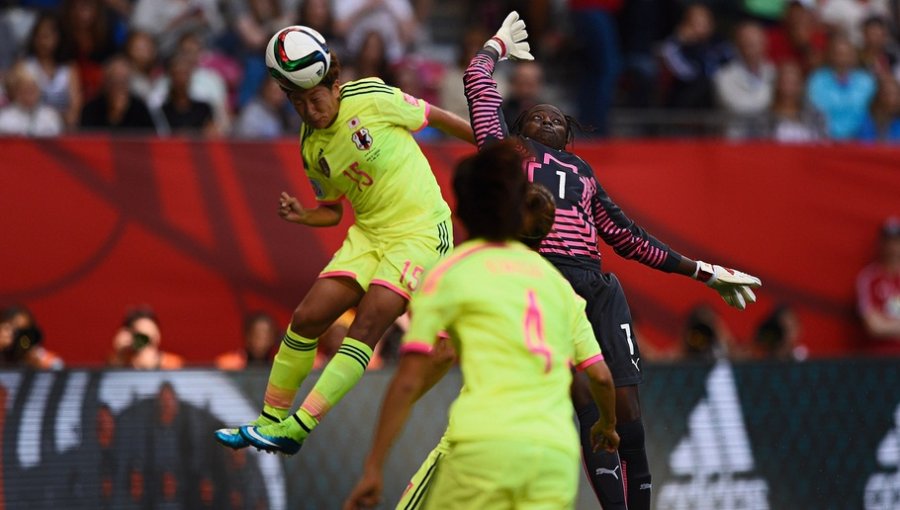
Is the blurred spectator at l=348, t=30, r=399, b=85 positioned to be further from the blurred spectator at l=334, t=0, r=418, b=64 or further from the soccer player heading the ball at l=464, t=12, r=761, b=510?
the soccer player heading the ball at l=464, t=12, r=761, b=510

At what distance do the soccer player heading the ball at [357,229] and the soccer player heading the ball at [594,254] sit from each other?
344 mm

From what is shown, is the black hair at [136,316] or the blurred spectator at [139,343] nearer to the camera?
the blurred spectator at [139,343]

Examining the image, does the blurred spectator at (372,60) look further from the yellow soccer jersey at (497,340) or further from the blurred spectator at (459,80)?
the yellow soccer jersey at (497,340)

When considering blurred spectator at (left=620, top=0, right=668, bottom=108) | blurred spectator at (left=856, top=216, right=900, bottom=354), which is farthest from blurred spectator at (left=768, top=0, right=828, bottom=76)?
blurred spectator at (left=856, top=216, right=900, bottom=354)

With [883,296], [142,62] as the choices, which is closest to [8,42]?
[142,62]

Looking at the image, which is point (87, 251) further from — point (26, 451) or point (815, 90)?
point (815, 90)

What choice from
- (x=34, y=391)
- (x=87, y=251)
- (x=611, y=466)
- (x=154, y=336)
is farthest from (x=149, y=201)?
(x=611, y=466)

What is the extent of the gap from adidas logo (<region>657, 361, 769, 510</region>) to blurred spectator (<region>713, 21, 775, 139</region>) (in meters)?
4.61

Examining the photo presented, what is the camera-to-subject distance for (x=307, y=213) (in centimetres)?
772

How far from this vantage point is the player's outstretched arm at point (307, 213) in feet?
25.0

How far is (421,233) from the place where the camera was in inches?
296

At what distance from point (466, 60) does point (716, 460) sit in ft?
16.1

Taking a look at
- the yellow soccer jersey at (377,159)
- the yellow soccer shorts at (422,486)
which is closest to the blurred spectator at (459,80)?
the yellow soccer jersey at (377,159)

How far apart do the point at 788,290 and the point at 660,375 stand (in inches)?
146
